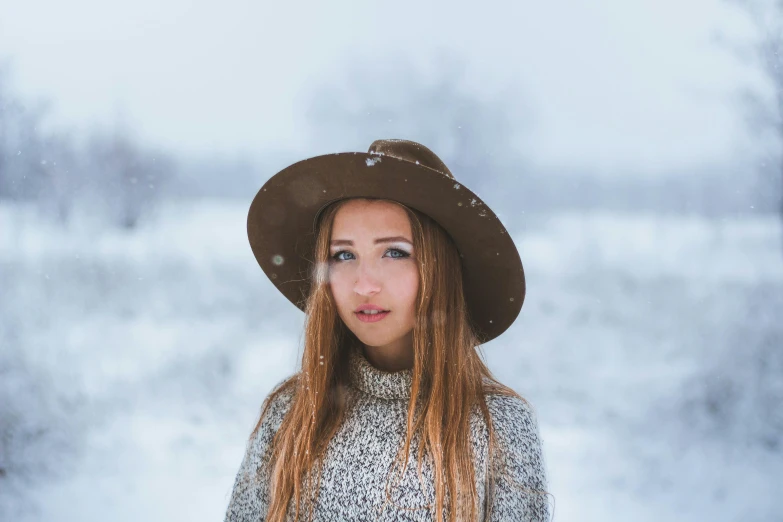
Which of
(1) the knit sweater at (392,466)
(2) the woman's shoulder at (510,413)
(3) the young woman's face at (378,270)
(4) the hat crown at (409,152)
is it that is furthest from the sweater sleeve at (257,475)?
(4) the hat crown at (409,152)

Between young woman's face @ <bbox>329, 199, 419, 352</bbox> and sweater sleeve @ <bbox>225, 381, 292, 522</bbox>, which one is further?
sweater sleeve @ <bbox>225, 381, 292, 522</bbox>

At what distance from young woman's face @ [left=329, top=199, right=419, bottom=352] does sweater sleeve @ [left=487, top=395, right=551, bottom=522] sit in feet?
1.06

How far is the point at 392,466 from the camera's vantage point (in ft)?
4.71

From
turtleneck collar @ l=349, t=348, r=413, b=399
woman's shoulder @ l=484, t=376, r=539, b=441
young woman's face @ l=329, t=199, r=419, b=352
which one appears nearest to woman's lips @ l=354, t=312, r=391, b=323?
young woman's face @ l=329, t=199, r=419, b=352

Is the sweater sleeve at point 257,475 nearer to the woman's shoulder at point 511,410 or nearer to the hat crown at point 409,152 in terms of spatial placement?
the woman's shoulder at point 511,410

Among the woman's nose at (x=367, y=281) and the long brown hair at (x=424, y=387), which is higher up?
the woman's nose at (x=367, y=281)

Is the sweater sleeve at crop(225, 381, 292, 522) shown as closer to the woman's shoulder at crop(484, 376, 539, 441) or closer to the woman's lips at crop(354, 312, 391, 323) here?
the woman's lips at crop(354, 312, 391, 323)

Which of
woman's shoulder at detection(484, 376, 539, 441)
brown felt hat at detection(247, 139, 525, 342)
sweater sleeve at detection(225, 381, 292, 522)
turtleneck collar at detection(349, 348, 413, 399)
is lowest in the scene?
sweater sleeve at detection(225, 381, 292, 522)

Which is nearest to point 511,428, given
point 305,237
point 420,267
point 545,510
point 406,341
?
point 545,510

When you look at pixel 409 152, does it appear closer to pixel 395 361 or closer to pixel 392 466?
pixel 395 361

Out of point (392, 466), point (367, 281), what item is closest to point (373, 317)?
point (367, 281)

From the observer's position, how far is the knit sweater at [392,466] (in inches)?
55.4

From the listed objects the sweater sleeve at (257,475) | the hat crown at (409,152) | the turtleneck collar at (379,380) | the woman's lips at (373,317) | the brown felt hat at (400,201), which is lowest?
the sweater sleeve at (257,475)

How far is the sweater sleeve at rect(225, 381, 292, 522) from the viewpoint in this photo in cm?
158
